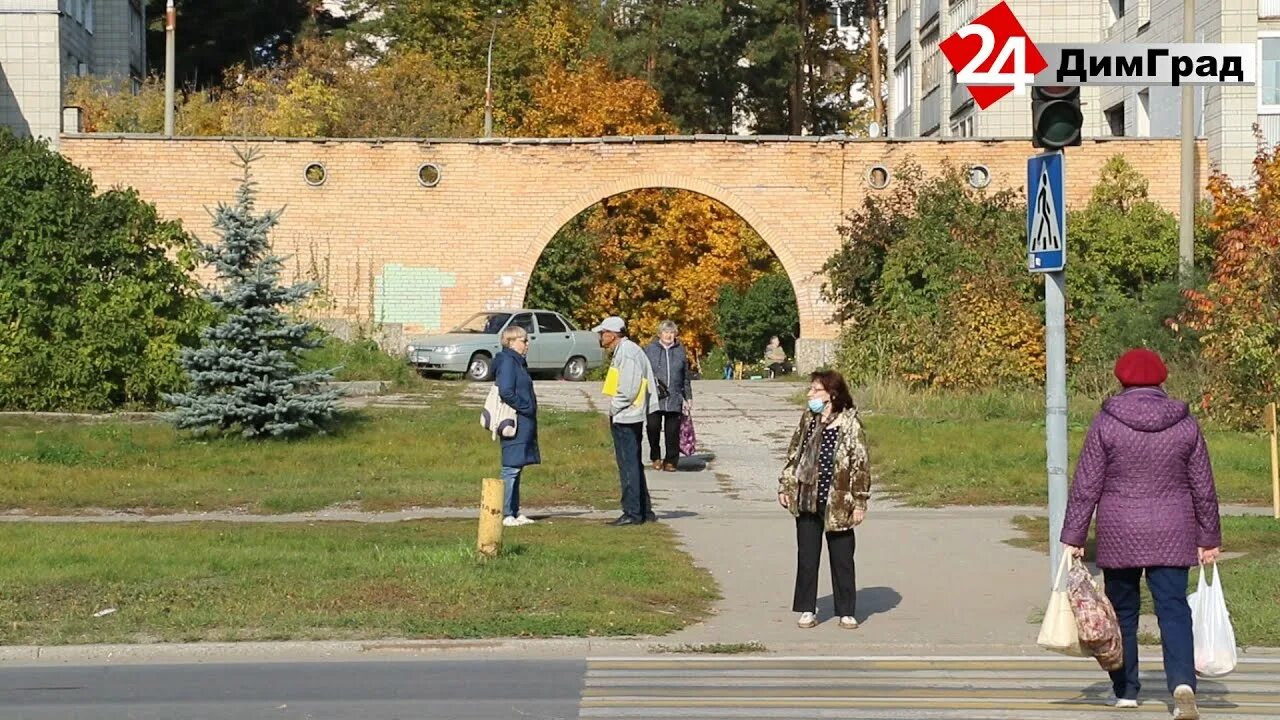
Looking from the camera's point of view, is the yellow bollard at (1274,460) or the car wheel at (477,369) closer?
the yellow bollard at (1274,460)

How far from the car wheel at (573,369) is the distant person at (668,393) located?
18254mm

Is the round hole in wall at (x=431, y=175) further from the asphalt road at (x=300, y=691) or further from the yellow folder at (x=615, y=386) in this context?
the asphalt road at (x=300, y=691)

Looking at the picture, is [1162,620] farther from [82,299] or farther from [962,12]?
[962,12]

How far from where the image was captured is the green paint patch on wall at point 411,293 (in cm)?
4225

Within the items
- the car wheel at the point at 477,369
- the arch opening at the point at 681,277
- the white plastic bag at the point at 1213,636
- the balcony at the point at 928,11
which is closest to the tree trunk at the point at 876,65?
the arch opening at the point at 681,277

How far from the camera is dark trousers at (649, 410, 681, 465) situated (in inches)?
904

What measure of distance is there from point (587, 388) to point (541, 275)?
21395mm

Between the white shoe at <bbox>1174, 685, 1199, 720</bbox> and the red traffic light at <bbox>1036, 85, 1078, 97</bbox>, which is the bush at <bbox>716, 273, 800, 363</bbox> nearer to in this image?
the red traffic light at <bbox>1036, 85, 1078, 97</bbox>

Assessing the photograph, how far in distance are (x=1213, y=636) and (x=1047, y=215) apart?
3.25 metres

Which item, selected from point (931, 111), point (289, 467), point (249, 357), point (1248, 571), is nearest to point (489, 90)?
point (931, 111)

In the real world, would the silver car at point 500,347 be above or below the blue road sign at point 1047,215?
below

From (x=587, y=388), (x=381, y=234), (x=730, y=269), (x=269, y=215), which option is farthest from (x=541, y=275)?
(x=269, y=215)

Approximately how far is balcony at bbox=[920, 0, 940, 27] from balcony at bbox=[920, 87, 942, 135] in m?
2.09

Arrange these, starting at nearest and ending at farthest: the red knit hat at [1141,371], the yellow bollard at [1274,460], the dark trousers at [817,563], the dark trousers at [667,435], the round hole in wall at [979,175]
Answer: the red knit hat at [1141,371] < the dark trousers at [817,563] < the yellow bollard at [1274,460] < the dark trousers at [667,435] < the round hole in wall at [979,175]
